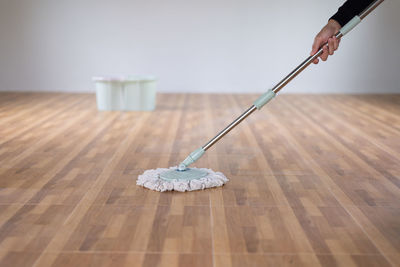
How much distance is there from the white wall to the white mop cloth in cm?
410

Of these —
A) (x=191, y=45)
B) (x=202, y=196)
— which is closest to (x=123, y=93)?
(x=191, y=45)

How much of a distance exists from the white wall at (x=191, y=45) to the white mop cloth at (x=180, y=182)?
4100mm

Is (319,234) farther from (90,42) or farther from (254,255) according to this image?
(90,42)

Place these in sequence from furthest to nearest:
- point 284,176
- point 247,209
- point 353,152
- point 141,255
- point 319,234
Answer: point 353,152 < point 284,176 < point 247,209 < point 319,234 < point 141,255

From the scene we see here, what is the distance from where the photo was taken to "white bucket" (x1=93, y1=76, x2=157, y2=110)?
15.6 feet

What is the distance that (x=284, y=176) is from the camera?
2.58 m

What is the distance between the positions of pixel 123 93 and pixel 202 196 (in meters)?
2.74

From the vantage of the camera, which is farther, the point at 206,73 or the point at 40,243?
the point at 206,73

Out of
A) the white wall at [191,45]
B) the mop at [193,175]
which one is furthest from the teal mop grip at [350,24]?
the white wall at [191,45]

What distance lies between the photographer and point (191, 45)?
640 centimetres

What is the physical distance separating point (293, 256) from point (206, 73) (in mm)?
4962

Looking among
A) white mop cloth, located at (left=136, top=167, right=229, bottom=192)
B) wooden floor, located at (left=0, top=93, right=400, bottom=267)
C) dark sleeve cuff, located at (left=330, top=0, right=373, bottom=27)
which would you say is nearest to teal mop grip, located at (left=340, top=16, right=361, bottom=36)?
dark sleeve cuff, located at (left=330, top=0, right=373, bottom=27)

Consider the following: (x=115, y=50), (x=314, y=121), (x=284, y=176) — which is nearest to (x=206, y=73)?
(x=115, y=50)

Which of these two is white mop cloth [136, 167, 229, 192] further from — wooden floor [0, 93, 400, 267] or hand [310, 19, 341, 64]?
hand [310, 19, 341, 64]
